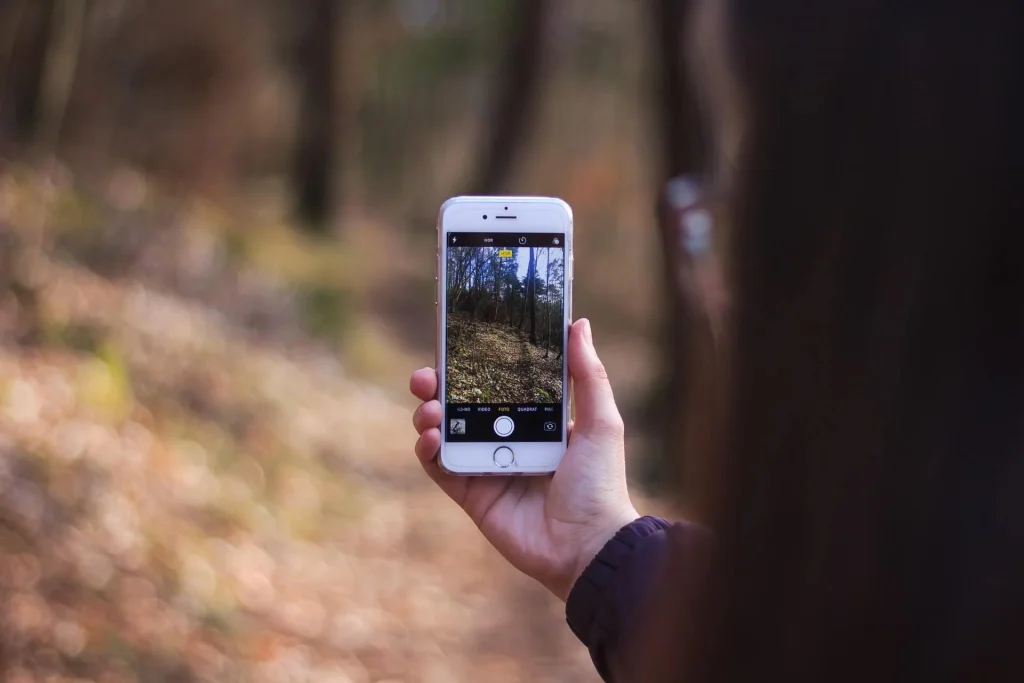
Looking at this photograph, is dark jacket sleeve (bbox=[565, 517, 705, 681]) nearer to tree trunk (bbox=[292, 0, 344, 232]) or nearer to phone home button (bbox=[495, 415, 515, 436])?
phone home button (bbox=[495, 415, 515, 436])

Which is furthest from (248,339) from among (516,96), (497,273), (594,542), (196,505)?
(594,542)

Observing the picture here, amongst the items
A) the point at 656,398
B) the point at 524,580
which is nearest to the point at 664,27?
the point at 656,398

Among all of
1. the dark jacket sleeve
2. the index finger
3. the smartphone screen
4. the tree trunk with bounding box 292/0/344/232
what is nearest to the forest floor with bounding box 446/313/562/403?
the smartphone screen

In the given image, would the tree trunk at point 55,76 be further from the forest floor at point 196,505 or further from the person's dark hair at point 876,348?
the person's dark hair at point 876,348

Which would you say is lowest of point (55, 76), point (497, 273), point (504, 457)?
point (504, 457)

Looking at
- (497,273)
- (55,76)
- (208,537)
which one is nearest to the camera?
(497,273)

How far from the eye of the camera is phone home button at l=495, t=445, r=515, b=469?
1.99 m

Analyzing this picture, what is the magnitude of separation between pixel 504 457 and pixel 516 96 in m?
9.46

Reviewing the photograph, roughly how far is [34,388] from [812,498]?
16.1ft

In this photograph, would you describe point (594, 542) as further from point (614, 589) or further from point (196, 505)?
point (196, 505)

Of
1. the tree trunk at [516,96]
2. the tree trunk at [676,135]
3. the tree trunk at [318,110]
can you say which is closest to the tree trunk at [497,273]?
the tree trunk at [676,135]

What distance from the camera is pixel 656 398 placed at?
23.7 ft

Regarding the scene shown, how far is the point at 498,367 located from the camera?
2.07 meters

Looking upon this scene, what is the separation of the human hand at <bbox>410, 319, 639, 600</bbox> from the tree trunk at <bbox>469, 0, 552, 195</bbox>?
9273 millimetres
